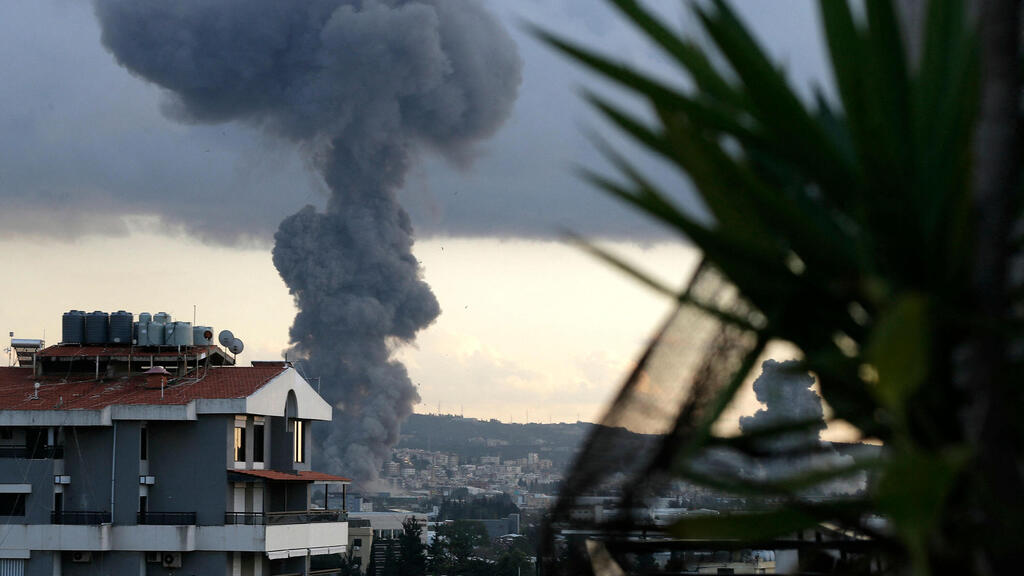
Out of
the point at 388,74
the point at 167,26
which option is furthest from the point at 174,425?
the point at 388,74

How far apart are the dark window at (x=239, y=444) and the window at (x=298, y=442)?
3.45 m

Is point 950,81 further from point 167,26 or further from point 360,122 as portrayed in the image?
point 360,122

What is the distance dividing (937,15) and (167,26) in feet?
358

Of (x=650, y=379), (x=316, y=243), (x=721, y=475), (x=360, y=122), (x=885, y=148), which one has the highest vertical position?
(x=360, y=122)

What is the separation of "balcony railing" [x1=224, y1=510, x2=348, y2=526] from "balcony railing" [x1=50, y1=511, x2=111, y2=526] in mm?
3523

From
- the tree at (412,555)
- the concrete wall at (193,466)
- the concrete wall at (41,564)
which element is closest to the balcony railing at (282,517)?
the concrete wall at (193,466)

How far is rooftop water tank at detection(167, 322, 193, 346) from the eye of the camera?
1526 inches

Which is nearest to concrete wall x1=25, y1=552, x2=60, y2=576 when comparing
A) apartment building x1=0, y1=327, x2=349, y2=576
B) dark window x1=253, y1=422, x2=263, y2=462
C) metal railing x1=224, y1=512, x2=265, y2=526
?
apartment building x1=0, y1=327, x2=349, y2=576

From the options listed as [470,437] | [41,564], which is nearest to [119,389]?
[41,564]

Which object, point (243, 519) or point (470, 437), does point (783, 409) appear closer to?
point (243, 519)

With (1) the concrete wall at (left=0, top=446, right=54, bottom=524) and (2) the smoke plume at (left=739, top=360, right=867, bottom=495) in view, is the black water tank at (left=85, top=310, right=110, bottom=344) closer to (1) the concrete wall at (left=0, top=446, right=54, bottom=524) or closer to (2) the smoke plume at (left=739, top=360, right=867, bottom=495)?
(1) the concrete wall at (left=0, top=446, right=54, bottom=524)

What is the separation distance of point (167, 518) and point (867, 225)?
34.6m

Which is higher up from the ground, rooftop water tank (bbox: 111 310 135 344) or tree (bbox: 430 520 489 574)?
rooftop water tank (bbox: 111 310 135 344)

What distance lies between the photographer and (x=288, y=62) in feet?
375
